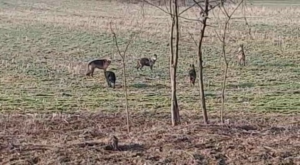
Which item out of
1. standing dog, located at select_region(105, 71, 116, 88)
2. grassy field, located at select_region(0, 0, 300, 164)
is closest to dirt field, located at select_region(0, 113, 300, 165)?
grassy field, located at select_region(0, 0, 300, 164)

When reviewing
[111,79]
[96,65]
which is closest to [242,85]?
[111,79]

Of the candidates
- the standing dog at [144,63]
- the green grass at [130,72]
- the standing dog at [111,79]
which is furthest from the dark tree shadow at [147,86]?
the standing dog at [144,63]

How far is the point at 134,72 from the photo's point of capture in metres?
24.4

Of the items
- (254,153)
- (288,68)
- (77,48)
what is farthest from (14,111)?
(77,48)

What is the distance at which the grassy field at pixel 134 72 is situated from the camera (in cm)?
1608

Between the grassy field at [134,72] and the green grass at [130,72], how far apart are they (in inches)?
1.2

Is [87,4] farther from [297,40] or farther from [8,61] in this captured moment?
[8,61]

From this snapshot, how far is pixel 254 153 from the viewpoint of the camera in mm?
8320

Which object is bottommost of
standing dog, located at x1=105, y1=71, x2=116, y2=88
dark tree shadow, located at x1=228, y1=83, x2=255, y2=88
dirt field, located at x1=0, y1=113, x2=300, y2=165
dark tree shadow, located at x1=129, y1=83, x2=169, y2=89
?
dirt field, located at x1=0, y1=113, x2=300, y2=165

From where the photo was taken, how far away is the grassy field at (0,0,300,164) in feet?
52.7

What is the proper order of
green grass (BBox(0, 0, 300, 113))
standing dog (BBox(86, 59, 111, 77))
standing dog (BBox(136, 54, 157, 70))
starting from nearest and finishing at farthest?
green grass (BBox(0, 0, 300, 113))
standing dog (BBox(86, 59, 111, 77))
standing dog (BBox(136, 54, 157, 70))

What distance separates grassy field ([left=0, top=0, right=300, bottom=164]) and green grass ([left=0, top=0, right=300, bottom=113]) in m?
0.03

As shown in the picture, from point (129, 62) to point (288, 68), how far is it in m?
7.09

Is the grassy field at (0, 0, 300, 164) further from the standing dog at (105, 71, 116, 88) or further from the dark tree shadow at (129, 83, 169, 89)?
the standing dog at (105, 71, 116, 88)
